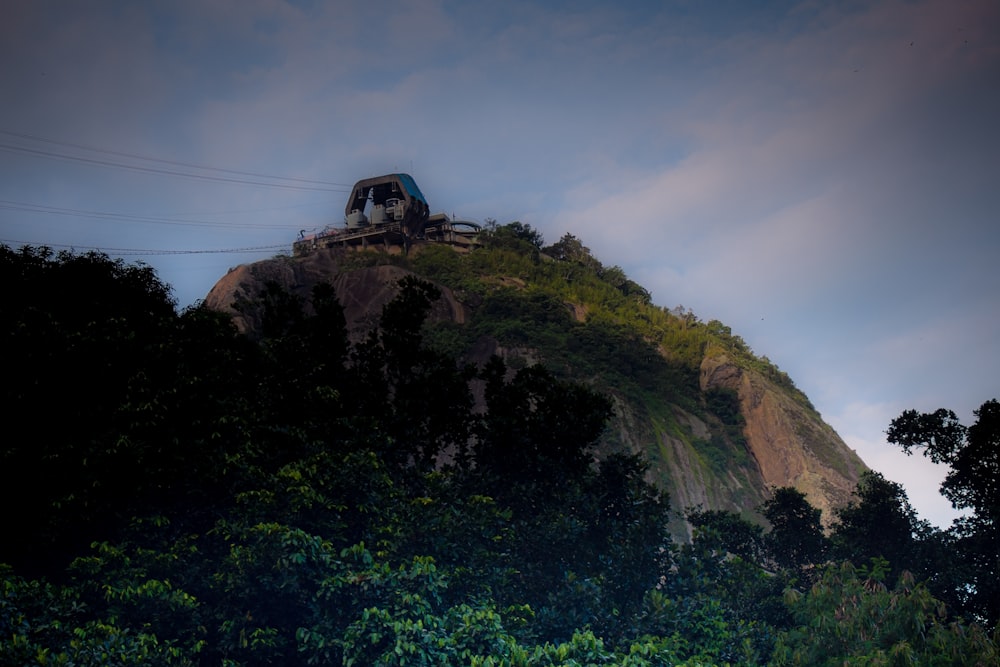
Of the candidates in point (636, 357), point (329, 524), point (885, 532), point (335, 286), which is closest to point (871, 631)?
point (885, 532)

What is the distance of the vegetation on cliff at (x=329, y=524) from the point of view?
1647cm

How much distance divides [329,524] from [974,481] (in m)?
18.7

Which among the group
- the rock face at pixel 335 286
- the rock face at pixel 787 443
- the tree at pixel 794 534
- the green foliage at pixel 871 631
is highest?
the rock face at pixel 335 286

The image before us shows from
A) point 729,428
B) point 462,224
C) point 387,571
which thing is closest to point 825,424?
point 729,428

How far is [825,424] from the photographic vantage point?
54.1 meters

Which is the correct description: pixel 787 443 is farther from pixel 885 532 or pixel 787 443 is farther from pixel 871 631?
pixel 871 631

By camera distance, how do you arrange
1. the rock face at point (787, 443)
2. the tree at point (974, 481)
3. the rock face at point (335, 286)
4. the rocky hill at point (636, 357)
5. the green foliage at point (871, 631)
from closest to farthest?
the green foliage at point (871, 631)
the tree at point (974, 481)
the rocky hill at point (636, 357)
the rock face at point (787, 443)
the rock face at point (335, 286)

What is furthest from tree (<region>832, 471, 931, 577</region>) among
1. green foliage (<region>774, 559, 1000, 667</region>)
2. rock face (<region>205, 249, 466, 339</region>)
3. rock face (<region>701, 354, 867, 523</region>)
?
rock face (<region>205, 249, 466, 339</region>)

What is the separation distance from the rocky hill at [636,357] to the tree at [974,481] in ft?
48.0

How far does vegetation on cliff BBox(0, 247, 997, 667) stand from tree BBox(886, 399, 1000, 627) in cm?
37

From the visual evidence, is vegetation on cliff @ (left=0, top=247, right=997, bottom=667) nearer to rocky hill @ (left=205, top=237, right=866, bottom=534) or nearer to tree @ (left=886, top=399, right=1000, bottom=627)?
tree @ (left=886, top=399, right=1000, bottom=627)

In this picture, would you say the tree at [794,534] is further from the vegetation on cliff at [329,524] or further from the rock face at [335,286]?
the rock face at [335,286]

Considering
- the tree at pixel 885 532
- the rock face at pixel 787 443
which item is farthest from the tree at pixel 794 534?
the rock face at pixel 787 443

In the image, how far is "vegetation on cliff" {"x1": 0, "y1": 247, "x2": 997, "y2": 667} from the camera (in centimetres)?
1647
